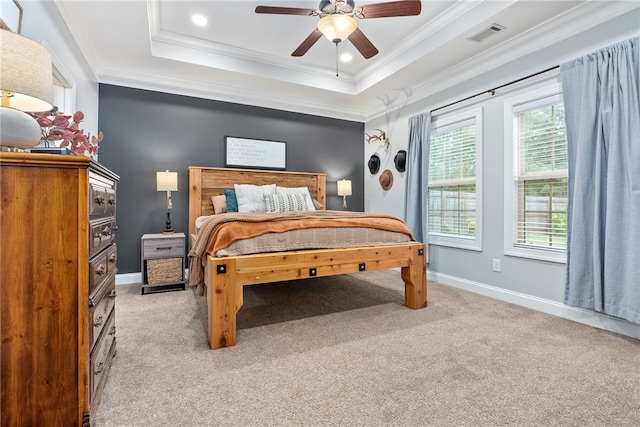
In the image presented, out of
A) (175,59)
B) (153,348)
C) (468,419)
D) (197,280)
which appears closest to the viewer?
(468,419)

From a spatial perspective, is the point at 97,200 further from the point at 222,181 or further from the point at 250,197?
the point at 222,181

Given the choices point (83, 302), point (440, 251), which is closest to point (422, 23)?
point (440, 251)

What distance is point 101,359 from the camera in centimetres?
141

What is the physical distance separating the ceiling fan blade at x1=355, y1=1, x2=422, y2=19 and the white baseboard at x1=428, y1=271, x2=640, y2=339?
8.65 feet

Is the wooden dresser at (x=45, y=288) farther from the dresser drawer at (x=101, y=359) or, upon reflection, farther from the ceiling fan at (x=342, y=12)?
the ceiling fan at (x=342, y=12)

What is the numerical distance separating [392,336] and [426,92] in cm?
319

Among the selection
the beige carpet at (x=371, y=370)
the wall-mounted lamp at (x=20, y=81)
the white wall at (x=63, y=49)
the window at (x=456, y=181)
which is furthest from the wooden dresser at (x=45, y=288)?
the window at (x=456, y=181)

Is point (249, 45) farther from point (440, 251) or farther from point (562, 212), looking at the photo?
point (562, 212)

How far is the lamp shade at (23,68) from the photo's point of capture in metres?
1.14

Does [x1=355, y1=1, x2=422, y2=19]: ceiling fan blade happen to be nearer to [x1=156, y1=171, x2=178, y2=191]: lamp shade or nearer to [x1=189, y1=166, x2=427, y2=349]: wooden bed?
[x1=189, y1=166, x2=427, y2=349]: wooden bed

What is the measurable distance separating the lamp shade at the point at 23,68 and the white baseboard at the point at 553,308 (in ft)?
12.0

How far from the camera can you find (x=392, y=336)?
7.06ft

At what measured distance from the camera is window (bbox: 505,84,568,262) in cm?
271

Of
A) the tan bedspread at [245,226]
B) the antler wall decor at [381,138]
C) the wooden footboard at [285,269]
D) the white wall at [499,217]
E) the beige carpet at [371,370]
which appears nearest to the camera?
the beige carpet at [371,370]
